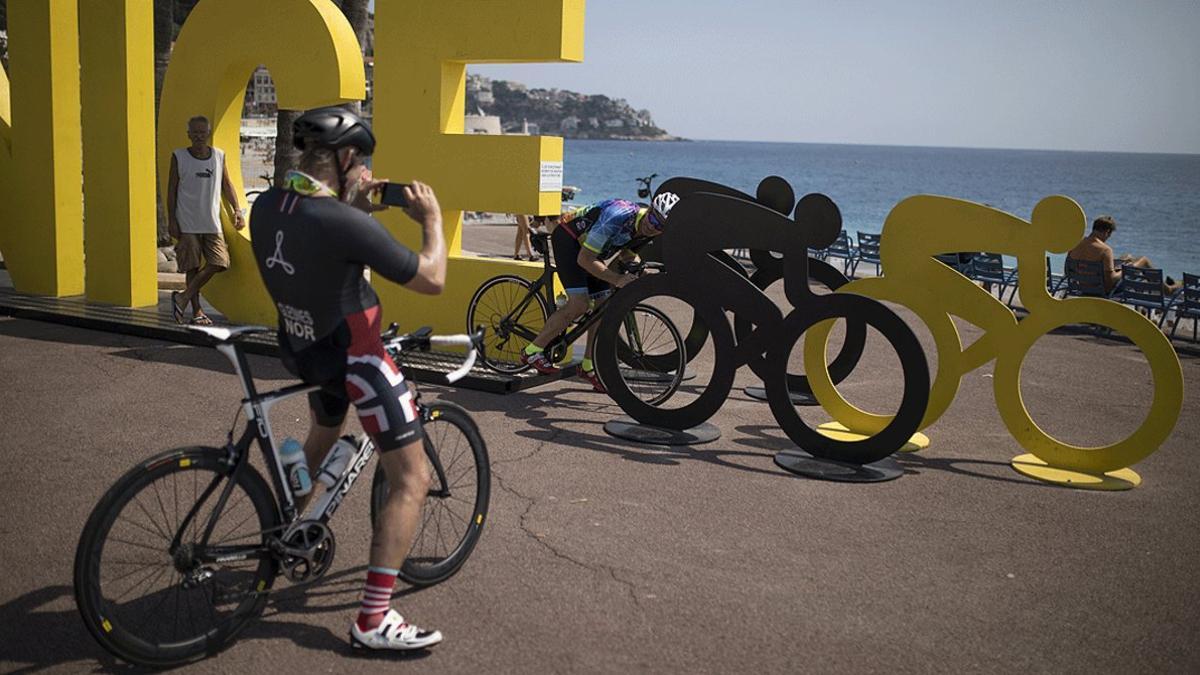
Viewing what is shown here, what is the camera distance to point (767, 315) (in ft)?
24.4

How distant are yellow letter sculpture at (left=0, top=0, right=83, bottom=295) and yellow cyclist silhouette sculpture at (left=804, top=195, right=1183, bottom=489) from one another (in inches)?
328

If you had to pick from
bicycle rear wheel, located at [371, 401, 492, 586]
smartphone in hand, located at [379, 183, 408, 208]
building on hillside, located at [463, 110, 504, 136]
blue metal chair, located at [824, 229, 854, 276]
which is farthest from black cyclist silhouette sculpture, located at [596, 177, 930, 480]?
building on hillside, located at [463, 110, 504, 136]

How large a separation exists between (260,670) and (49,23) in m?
9.66

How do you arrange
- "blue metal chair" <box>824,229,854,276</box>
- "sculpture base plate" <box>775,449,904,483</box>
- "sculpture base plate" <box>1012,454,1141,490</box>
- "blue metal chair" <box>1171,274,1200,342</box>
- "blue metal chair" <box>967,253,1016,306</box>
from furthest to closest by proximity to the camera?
1. "blue metal chair" <box>824,229,854,276</box>
2. "blue metal chair" <box>967,253,1016,306</box>
3. "blue metal chair" <box>1171,274,1200,342</box>
4. "sculpture base plate" <box>1012,454,1141,490</box>
5. "sculpture base plate" <box>775,449,904,483</box>

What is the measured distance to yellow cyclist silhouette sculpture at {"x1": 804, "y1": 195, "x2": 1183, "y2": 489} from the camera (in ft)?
23.2

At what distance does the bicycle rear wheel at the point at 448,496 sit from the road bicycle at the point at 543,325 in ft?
11.0

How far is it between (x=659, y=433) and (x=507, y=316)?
7.44 feet

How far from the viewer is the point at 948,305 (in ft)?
24.9

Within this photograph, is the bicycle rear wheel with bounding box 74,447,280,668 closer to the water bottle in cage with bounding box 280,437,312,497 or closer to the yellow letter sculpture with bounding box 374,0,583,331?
the water bottle in cage with bounding box 280,437,312,497

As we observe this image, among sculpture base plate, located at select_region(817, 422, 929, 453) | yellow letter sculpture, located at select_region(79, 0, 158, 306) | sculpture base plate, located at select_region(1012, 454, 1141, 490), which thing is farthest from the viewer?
yellow letter sculpture, located at select_region(79, 0, 158, 306)

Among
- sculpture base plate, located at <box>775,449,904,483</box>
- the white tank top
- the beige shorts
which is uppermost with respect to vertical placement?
the white tank top

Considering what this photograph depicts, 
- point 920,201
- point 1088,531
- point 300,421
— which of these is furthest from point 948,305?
point 300,421

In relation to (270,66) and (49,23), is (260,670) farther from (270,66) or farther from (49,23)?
(49,23)

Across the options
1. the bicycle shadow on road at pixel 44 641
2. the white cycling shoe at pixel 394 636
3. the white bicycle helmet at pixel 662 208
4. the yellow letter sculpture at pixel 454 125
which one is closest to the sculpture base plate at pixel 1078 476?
the white bicycle helmet at pixel 662 208
